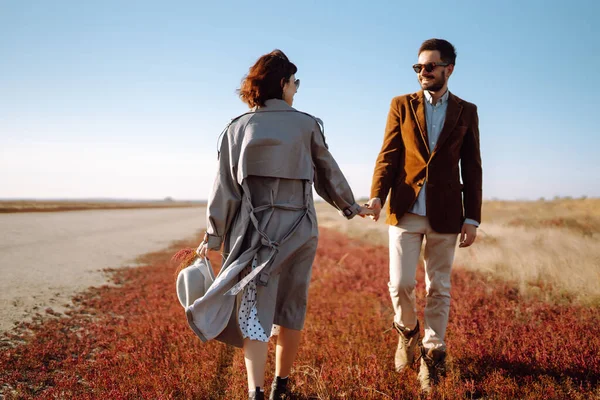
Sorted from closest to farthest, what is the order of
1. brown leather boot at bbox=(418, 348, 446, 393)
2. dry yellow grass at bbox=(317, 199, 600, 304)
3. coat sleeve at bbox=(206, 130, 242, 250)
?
coat sleeve at bbox=(206, 130, 242, 250) < brown leather boot at bbox=(418, 348, 446, 393) < dry yellow grass at bbox=(317, 199, 600, 304)

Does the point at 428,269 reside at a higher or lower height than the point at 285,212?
lower

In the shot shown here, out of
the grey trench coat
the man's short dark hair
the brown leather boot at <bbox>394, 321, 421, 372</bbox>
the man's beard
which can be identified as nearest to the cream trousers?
the brown leather boot at <bbox>394, 321, 421, 372</bbox>

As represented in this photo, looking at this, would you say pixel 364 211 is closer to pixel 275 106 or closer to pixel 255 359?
pixel 275 106

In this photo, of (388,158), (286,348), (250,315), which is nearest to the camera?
(250,315)

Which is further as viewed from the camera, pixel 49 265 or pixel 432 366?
pixel 49 265

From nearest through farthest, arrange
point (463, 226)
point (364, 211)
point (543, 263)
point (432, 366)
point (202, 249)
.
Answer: point (202, 249)
point (364, 211)
point (432, 366)
point (463, 226)
point (543, 263)

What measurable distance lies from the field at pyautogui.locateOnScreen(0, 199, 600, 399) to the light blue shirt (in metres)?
1.43

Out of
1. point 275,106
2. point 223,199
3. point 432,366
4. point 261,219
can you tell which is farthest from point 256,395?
point 275,106

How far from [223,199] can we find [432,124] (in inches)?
78.7

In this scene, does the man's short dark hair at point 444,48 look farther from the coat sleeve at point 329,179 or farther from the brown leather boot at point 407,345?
the brown leather boot at point 407,345

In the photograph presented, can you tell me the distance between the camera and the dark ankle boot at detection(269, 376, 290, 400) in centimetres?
320

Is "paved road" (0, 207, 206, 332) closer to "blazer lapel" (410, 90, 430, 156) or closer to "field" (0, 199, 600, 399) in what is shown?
"field" (0, 199, 600, 399)

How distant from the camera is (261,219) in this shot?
9.67ft

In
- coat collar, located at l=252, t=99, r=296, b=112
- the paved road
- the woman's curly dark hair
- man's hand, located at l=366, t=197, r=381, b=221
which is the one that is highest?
the woman's curly dark hair
